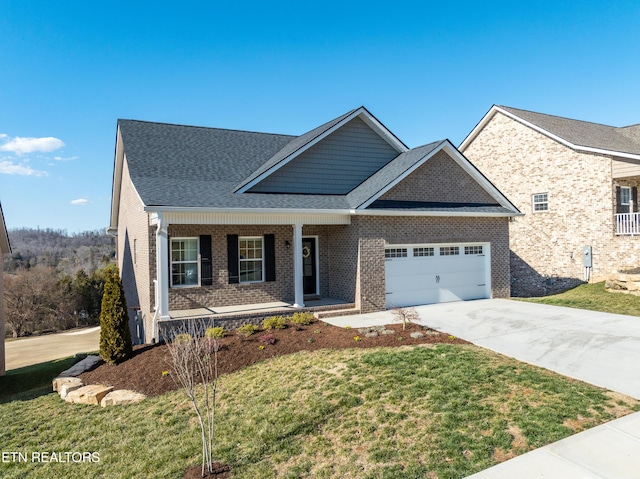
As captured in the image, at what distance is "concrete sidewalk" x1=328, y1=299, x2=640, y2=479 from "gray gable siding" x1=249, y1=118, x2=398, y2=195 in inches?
202

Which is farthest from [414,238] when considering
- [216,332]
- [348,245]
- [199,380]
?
[199,380]

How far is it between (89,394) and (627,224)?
69.1ft

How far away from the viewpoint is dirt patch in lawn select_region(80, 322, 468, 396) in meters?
8.77

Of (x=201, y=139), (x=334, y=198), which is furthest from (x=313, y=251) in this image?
(x=201, y=139)

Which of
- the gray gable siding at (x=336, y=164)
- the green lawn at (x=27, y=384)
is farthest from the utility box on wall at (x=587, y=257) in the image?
the green lawn at (x=27, y=384)

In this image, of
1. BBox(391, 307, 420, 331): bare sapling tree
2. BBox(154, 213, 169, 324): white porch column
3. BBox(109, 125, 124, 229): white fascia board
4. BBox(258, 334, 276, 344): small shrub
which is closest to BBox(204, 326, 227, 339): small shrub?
BBox(258, 334, 276, 344): small shrub

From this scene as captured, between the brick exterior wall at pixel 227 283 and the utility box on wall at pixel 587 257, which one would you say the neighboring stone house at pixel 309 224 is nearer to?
the brick exterior wall at pixel 227 283

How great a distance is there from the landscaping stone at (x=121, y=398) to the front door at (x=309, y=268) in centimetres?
812

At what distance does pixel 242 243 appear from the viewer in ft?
47.3

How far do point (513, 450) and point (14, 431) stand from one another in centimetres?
801

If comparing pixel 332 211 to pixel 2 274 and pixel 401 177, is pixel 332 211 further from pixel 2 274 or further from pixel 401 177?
pixel 2 274

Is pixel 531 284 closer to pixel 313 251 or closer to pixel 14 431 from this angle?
pixel 313 251

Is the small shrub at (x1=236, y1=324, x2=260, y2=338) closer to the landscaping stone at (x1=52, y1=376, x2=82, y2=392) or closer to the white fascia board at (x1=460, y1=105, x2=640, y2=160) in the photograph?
the landscaping stone at (x1=52, y1=376, x2=82, y2=392)

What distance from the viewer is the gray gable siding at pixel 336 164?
14921mm
